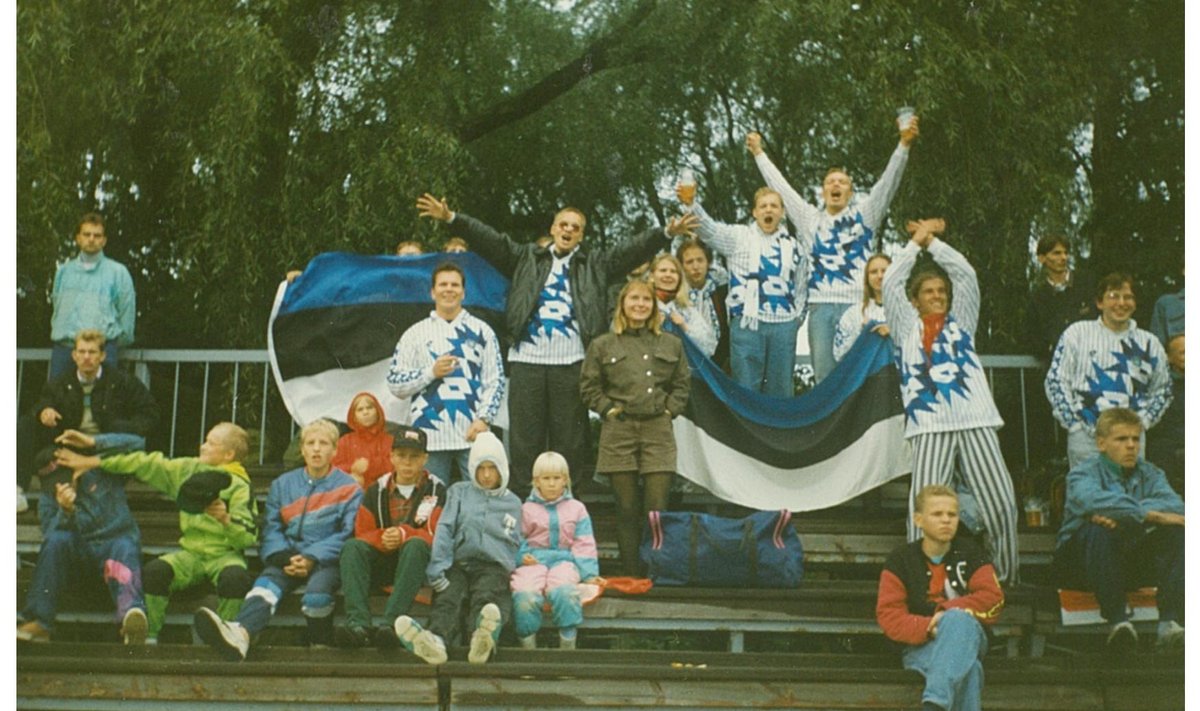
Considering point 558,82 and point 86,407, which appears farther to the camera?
point 558,82

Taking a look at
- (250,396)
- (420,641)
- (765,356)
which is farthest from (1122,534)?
(250,396)

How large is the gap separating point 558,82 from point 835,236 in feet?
5.44

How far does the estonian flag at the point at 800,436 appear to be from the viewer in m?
6.01

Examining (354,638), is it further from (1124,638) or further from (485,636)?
(1124,638)

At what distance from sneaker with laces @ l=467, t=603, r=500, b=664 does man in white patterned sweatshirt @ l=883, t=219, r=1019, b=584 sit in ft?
6.01

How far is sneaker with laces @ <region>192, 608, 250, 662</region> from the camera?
4.69 m

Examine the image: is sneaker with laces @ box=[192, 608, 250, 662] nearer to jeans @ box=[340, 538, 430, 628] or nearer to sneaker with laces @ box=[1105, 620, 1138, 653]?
jeans @ box=[340, 538, 430, 628]

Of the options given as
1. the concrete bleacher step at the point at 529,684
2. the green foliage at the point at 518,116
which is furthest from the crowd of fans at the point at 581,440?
the green foliage at the point at 518,116

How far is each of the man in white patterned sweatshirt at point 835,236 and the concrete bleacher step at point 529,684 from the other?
1979 millimetres

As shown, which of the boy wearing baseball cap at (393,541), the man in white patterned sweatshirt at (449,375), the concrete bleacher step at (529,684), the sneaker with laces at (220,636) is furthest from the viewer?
the man in white patterned sweatshirt at (449,375)

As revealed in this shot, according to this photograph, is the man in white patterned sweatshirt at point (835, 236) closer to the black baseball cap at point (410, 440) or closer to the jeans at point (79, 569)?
the black baseball cap at point (410, 440)

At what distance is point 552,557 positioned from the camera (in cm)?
508

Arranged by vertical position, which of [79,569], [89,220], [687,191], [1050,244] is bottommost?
[79,569]
